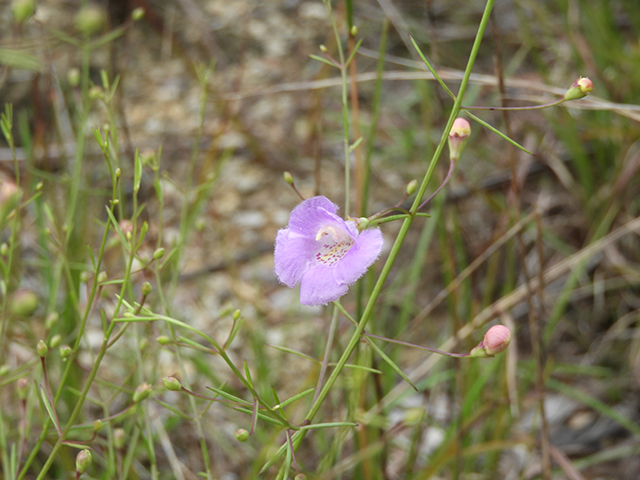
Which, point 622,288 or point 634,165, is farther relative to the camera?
point 622,288

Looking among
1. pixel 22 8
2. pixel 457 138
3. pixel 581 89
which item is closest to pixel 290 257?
pixel 457 138

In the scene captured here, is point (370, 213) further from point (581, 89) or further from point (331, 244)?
point (581, 89)

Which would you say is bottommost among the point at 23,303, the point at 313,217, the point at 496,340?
the point at 23,303

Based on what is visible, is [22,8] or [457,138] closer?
[457,138]

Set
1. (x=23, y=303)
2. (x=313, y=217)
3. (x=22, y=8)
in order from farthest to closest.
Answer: (x=22, y=8) < (x=23, y=303) < (x=313, y=217)

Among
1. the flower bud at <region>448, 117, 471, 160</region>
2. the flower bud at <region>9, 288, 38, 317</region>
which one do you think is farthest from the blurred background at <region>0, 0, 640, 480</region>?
the flower bud at <region>448, 117, 471, 160</region>

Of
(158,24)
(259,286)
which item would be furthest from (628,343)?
(158,24)

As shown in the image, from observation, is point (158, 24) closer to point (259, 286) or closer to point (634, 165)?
point (259, 286)
